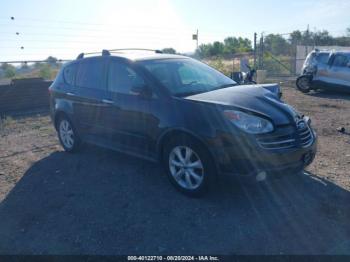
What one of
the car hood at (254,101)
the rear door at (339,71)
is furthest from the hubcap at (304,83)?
the car hood at (254,101)

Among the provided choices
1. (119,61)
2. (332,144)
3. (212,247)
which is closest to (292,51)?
(332,144)

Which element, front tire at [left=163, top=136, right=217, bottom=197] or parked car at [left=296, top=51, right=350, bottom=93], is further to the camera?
parked car at [left=296, top=51, right=350, bottom=93]

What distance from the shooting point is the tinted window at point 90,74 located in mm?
5036

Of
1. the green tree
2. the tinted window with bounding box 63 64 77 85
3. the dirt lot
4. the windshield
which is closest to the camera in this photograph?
the dirt lot

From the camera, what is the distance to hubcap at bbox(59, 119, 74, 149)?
583 centimetres

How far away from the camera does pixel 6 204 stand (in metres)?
4.12

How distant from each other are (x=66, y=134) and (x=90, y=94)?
1244 millimetres

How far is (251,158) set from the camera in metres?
3.39

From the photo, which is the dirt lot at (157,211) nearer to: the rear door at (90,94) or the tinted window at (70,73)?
the rear door at (90,94)

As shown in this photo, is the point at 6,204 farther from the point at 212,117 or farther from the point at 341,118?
the point at 341,118

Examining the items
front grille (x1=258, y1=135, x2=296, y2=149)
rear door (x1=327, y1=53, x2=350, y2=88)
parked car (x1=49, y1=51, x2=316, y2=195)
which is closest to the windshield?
parked car (x1=49, y1=51, x2=316, y2=195)

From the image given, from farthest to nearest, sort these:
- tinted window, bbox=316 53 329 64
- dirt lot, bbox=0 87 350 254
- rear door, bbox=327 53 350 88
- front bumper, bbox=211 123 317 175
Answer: tinted window, bbox=316 53 329 64 < rear door, bbox=327 53 350 88 < front bumper, bbox=211 123 317 175 < dirt lot, bbox=0 87 350 254

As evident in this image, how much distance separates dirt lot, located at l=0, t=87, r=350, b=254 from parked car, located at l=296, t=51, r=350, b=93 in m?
7.58

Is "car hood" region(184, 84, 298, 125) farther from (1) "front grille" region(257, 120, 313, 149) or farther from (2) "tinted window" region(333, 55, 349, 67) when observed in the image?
(2) "tinted window" region(333, 55, 349, 67)
